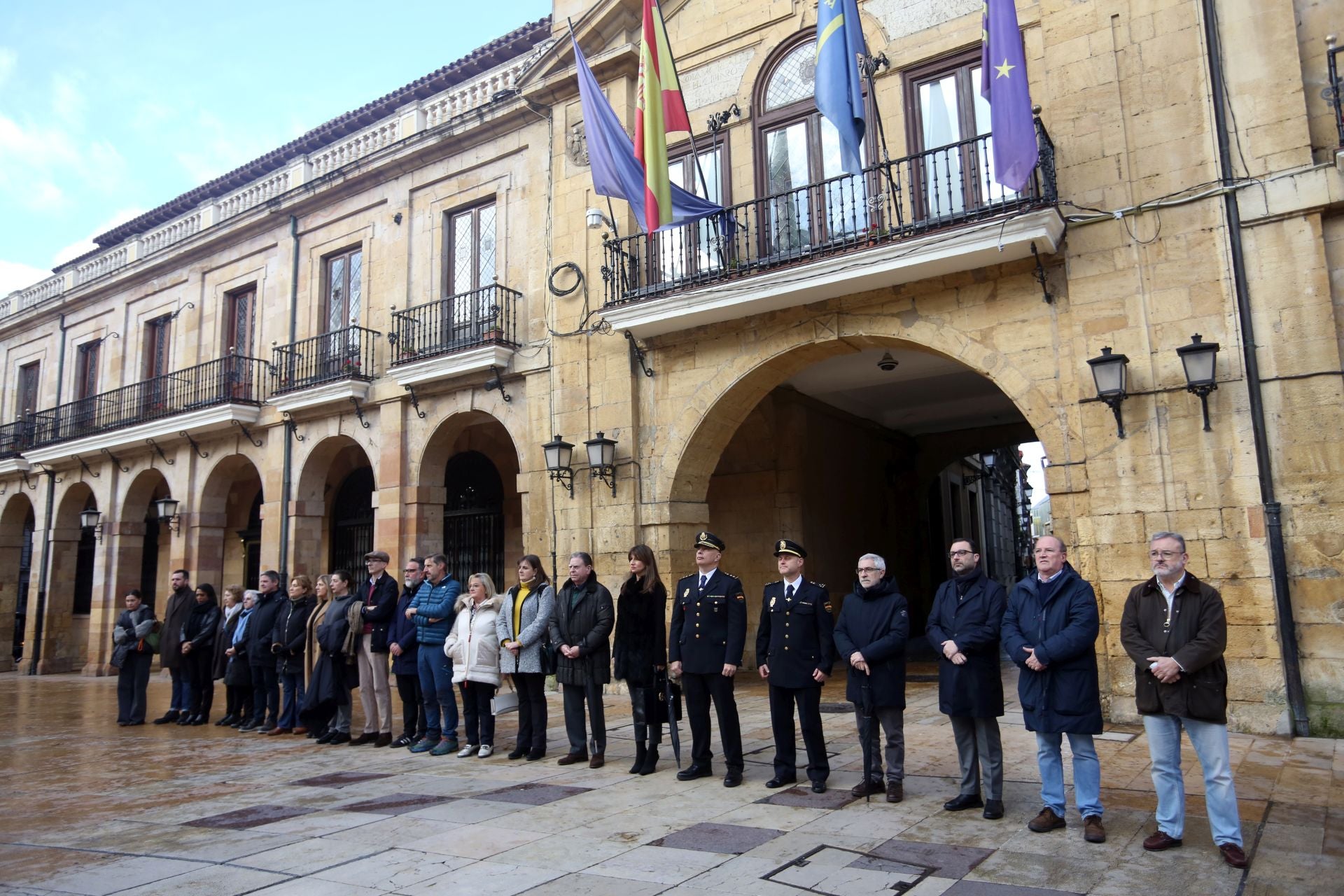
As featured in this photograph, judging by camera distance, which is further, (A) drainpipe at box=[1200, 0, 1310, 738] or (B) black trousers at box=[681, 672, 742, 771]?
(A) drainpipe at box=[1200, 0, 1310, 738]

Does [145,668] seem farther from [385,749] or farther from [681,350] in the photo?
[681,350]

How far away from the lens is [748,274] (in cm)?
995

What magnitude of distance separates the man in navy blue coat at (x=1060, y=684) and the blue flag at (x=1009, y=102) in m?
4.34

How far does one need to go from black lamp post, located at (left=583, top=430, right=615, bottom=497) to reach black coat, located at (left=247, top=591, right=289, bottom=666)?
145 inches

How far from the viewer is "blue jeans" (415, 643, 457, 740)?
782cm

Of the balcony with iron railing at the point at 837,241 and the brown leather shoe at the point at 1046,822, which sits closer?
the brown leather shoe at the point at 1046,822

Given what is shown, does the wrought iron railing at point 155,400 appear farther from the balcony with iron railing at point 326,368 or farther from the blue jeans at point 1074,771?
the blue jeans at point 1074,771

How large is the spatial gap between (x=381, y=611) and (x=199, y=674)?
3.76 meters

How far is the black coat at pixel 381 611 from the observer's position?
816cm

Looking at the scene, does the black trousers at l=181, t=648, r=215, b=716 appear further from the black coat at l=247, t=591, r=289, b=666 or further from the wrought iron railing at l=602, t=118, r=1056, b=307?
the wrought iron railing at l=602, t=118, r=1056, b=307

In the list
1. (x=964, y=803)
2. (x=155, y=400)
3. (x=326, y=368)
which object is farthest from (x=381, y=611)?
(x=155, y=400)

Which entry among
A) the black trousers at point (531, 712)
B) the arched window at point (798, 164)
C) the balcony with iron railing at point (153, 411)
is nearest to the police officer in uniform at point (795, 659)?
the black trousers at point (531, 712)

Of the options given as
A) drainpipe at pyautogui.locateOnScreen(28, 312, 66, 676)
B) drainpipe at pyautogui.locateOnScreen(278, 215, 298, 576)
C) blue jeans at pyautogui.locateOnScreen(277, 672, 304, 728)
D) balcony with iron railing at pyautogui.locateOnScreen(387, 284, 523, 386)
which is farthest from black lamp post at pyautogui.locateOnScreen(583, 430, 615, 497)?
drainpipe at pyautogui.locateOnScreen(28, 312, 66, 676)

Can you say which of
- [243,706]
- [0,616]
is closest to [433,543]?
[243,706]
